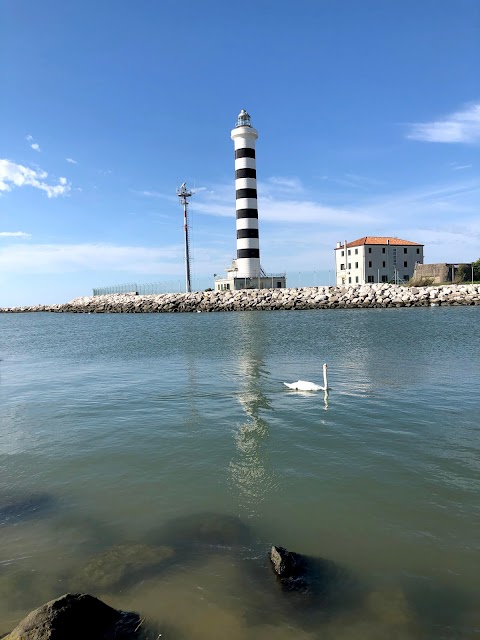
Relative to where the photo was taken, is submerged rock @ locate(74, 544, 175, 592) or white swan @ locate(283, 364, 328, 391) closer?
submerged rock @ locate(74, 544, 175, 592)

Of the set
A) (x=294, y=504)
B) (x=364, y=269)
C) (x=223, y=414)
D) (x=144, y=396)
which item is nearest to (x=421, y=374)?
(x=223, y=414)

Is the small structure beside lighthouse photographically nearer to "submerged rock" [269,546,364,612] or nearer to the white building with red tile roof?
the white building with red tile roof

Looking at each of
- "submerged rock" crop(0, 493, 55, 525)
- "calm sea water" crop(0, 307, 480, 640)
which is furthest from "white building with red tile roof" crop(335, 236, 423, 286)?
"submerged rock" crop(0, 493, 55, 525)

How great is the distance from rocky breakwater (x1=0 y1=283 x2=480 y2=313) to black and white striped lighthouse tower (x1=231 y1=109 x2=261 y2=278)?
733 centimetres

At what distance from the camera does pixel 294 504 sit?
7508 mm

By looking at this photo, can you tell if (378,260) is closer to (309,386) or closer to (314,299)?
(314,299)

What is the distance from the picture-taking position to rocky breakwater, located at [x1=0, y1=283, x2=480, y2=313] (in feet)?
191

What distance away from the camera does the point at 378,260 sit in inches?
3349

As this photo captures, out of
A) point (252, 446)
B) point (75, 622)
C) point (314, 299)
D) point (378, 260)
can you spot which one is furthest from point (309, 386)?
point (378, 260)

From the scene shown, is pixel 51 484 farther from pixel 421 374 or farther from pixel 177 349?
pixel 177 349

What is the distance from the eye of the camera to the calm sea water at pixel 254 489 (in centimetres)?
509

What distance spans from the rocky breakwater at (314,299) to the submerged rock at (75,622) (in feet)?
190

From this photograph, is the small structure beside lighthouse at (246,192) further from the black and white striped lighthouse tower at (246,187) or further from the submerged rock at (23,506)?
the submerged rock at (23,506)

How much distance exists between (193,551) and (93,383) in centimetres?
1345
